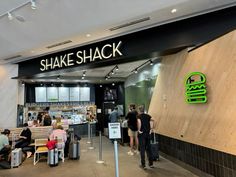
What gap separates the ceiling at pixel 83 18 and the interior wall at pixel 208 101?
1017 millimetres

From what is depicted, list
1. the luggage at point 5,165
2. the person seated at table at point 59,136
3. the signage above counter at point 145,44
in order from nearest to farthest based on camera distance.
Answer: the signage above counter at point 145,44 → the luggage at point 5,165 → the person seated at table at point 59,136

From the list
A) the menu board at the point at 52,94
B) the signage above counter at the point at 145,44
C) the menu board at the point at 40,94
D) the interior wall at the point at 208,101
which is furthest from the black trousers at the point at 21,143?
the interior wall at the point at 208,101

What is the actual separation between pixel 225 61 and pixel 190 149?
2284 mm

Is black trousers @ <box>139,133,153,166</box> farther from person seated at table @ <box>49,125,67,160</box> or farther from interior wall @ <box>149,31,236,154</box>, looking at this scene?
person seated at table @ <box>49,125,67,160</box>

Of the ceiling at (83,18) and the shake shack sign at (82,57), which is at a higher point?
the ceiling at (83,18)

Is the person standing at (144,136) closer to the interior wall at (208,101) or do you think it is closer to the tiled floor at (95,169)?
the tiled floor at (95,169)

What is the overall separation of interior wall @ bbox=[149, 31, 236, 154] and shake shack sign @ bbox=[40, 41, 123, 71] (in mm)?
1776

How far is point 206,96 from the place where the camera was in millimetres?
4387

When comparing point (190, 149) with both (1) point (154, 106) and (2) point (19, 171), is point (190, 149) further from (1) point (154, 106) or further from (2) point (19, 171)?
(2) point (19, 171)

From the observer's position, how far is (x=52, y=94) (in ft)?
41.6

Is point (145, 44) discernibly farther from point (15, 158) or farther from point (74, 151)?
point (15, 158)

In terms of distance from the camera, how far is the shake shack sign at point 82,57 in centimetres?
583

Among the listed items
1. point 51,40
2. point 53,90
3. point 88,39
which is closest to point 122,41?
point 88,39

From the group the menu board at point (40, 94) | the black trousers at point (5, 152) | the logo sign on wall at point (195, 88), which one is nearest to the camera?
the logo sign on wall at point (195, 88)
